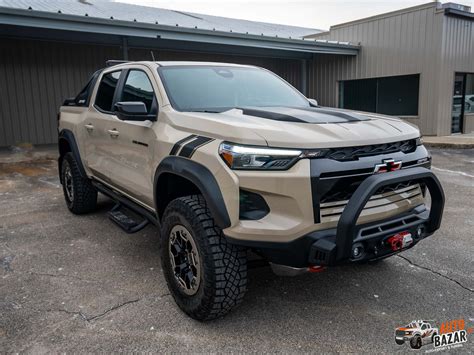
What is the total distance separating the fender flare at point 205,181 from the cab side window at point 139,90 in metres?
0.68

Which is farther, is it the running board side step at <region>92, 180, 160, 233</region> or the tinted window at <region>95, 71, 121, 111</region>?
the tinted window at <region>95, 71, 121, 111</region>

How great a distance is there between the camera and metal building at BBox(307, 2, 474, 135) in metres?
13.3

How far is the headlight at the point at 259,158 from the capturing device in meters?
2.47

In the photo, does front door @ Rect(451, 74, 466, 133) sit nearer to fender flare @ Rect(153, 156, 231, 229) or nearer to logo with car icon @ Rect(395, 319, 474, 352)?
logo with car icon @ Rect(395, 319, 474, 352)

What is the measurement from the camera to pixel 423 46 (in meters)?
13.5

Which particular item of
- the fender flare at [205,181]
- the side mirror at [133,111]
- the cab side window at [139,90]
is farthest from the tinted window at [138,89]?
the fender flare at [205,181]

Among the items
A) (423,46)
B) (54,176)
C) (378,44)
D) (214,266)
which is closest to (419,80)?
(423,46)

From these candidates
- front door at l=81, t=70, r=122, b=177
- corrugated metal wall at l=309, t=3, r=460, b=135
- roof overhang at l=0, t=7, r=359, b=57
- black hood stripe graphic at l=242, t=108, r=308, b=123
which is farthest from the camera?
corrugated metal wall at l=309, t=3, r=460, b=135

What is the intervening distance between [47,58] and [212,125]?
12289 mm

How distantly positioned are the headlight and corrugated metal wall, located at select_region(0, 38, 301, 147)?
12.4 m

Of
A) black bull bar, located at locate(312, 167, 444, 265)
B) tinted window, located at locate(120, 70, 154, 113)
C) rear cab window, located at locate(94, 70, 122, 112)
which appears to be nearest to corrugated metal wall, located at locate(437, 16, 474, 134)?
rear cab window, located at locate(94, 70, 122, 112)

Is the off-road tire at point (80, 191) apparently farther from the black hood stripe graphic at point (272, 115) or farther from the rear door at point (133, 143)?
the black hood stripe graphic at point (272, 115)

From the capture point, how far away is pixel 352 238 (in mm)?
2408

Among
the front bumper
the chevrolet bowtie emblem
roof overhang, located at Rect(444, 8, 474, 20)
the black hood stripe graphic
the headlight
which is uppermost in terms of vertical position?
roof overhang, located at Rect(444, 8, 474, 20)
